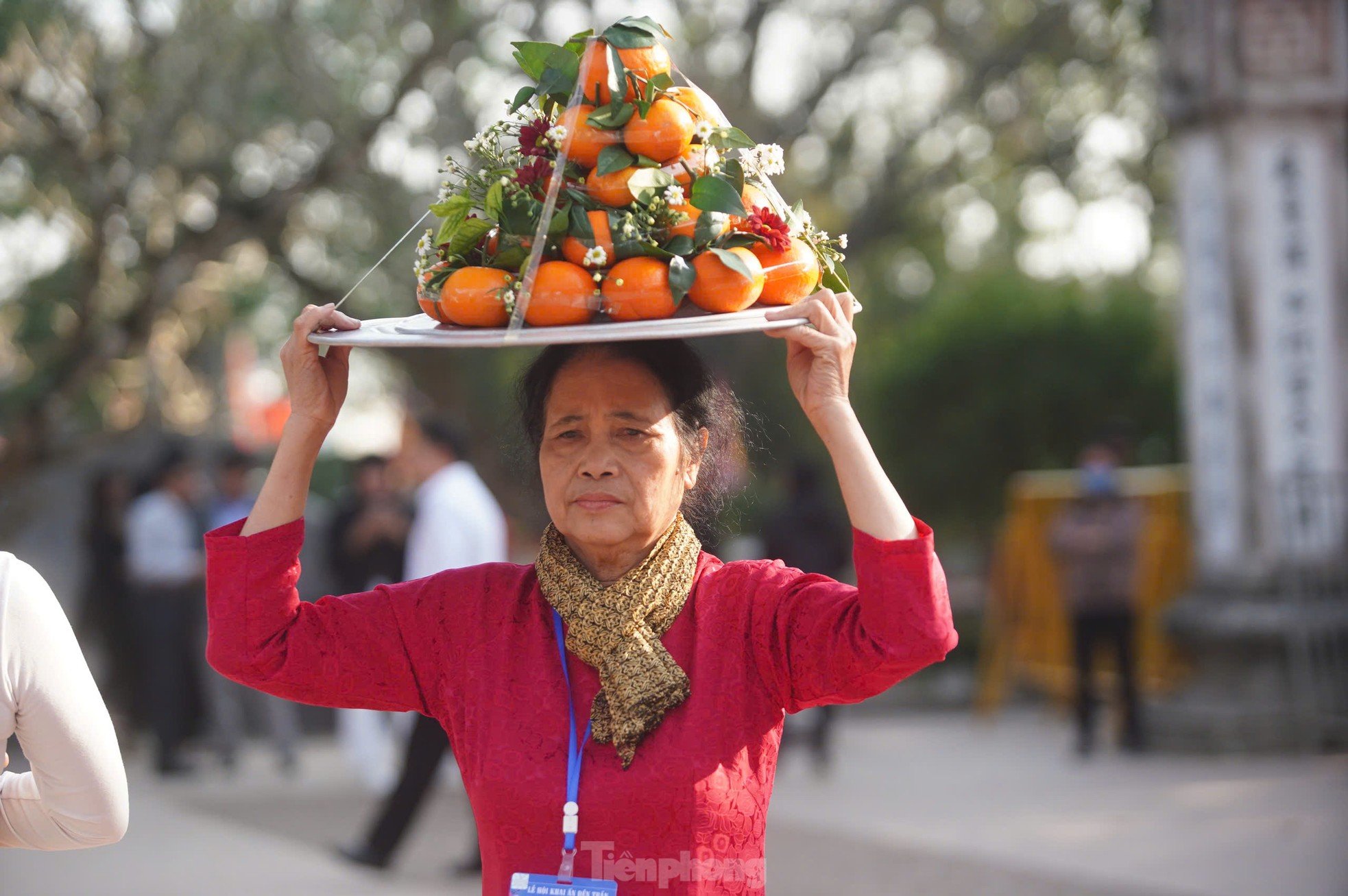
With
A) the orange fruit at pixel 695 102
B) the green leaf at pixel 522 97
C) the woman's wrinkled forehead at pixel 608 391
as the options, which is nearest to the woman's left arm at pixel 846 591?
the woman's wrinkled forehead at pixel 608 391

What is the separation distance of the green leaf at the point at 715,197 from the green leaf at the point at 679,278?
126 millimetres

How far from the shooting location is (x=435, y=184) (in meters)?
3.89

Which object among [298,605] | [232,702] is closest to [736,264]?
[298,605]

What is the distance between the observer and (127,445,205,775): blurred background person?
8734 mm

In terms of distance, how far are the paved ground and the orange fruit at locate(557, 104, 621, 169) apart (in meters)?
4.37

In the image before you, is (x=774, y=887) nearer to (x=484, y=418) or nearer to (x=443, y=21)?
(x=443, y=21)

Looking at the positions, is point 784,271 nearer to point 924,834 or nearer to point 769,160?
point 769,160

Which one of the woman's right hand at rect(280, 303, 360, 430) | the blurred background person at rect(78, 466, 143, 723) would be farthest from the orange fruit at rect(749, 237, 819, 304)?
the blurred background person at rect(78, 466, 143, 723)

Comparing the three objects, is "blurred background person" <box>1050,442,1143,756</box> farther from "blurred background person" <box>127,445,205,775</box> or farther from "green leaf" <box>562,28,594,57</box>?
"green leaf" <box>562,28,594,57</box>

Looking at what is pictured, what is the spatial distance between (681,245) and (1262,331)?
278 inches

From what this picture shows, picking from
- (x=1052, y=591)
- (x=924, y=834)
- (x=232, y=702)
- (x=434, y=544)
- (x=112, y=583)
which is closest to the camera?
(x=434, y=544)

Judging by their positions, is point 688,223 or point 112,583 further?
point 112,583

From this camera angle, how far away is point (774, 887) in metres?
5.97

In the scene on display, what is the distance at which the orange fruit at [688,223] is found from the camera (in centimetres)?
209
